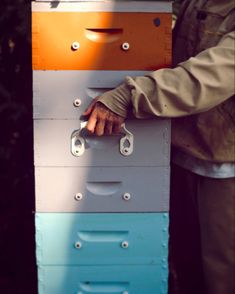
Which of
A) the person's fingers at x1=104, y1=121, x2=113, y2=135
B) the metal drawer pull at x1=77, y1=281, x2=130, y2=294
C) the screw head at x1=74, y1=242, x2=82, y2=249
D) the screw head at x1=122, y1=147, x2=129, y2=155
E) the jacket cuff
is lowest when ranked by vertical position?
the metal drawer pull at x1=77, y1=281, x2=130, y2=294

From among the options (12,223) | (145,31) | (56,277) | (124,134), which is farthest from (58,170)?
(12,223)

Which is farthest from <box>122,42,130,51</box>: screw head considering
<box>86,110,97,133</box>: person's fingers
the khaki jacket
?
<box>86,110,97,133</box>: person's fingers

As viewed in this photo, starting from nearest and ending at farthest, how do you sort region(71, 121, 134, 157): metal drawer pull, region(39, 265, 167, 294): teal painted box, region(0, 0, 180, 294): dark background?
region(71, 121, 134, 157): metal drawer pull, region(39, 265, 167, 294): teal painted box, region(0, 0, 180, 294): dark background

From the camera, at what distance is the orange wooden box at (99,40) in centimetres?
197

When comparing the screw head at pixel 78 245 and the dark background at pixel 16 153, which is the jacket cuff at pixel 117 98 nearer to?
the screw head at pixel 78 245

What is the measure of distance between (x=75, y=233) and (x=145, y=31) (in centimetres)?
74

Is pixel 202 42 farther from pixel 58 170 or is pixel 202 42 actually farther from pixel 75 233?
pixel 75 233

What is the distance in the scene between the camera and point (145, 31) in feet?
6.52

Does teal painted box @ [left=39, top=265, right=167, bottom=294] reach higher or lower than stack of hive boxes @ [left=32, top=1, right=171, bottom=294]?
lower

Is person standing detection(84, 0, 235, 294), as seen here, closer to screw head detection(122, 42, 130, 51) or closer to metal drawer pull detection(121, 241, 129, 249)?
screw head detection(122, 42, 130, 51)

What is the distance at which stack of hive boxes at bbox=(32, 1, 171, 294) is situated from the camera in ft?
6.49

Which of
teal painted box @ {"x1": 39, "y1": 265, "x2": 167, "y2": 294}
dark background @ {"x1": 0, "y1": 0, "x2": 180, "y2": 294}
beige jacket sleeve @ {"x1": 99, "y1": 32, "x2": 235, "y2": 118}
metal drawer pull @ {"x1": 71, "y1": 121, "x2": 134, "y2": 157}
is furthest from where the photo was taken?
dark background @ {"x1": 0, "y1": 0, "x2": 180, "y2": 294}

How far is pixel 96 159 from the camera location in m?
2.05

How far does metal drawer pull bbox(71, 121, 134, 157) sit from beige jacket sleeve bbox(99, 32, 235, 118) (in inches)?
4.0
